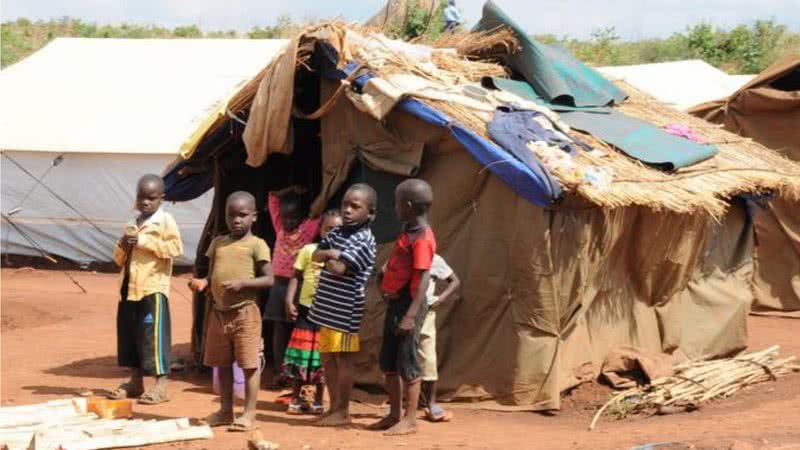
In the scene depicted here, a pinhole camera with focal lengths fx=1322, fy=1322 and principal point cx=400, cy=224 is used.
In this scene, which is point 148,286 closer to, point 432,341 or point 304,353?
point 304,353

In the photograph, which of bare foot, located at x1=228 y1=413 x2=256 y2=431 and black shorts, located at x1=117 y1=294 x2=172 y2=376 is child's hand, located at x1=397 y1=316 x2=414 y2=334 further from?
black shorts, located at x1=117 y1=294 x2=172 y2=376

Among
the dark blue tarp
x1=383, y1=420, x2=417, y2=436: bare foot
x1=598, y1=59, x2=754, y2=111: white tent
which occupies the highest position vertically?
x1=598, y1=59, x2=754, y2=111: white tent

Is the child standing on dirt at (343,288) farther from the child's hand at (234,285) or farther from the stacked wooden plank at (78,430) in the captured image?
the stacked wooden plank at (78,430)

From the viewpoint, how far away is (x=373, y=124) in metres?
9.37

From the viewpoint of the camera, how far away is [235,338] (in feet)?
25.5

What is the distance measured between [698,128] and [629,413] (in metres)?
3.35

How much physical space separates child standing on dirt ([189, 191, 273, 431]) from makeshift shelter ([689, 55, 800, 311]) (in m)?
7.82

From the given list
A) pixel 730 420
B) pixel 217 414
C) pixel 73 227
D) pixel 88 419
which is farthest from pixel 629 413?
pixel 73 227

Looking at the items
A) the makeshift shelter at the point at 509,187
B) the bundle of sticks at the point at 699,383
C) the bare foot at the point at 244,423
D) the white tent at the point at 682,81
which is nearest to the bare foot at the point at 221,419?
the bare foot at the point at 244,423

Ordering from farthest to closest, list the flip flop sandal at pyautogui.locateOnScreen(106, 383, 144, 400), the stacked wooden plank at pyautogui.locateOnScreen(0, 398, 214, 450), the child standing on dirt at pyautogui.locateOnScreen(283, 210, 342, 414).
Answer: the flip flop sandal at pyautogui.locateOnScreen(106, 383, 144, 400) → the child standing on dirt at pyautogui.locateOnScreen(283, 210, 342, 414) → the stacked wooden plank at pyautogui.locateOnScreen(0, 398, 214, 450)

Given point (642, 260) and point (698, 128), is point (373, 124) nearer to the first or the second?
point (642, 260)

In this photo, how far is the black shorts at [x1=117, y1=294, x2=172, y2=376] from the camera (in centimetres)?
880

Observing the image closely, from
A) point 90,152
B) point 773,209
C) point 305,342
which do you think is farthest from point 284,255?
point 90,152

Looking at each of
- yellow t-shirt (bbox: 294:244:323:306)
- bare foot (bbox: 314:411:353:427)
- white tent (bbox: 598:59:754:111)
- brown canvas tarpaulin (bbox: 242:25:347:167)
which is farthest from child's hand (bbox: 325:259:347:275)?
white tent (bbox: 598:59:754:111)
